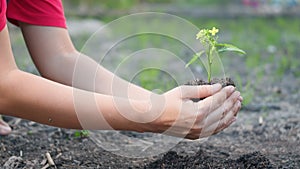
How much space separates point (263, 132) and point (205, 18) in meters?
4.53

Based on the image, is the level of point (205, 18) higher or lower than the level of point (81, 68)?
higher

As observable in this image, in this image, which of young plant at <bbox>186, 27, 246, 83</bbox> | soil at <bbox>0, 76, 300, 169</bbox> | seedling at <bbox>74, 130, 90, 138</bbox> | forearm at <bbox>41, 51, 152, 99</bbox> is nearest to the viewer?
young plant at <bbox>186, 27, 246, 83</bbox>

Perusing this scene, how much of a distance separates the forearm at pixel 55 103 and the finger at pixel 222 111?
23cm

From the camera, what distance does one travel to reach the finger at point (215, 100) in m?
1.66

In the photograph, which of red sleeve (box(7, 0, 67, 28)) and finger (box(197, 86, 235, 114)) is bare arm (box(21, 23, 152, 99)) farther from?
finger (box(197, 86, 235, 114))

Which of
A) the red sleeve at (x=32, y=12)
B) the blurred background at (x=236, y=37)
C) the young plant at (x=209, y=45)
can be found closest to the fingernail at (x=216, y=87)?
the young plant at (x=209, y=45)

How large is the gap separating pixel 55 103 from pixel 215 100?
0.47 meters

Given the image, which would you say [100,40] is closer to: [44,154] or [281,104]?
[281,104]

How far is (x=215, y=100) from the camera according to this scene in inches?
66.6

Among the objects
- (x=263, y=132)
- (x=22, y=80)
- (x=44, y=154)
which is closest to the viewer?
(x=22, y=80)

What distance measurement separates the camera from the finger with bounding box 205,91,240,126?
66.7 inches

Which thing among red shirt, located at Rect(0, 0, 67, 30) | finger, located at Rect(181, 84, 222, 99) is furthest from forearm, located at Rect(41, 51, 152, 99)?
finger, located at Rect(181, 84, 222, 99)

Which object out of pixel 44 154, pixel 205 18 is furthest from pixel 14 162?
pixel 205 18

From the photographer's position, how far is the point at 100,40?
5.90 m
